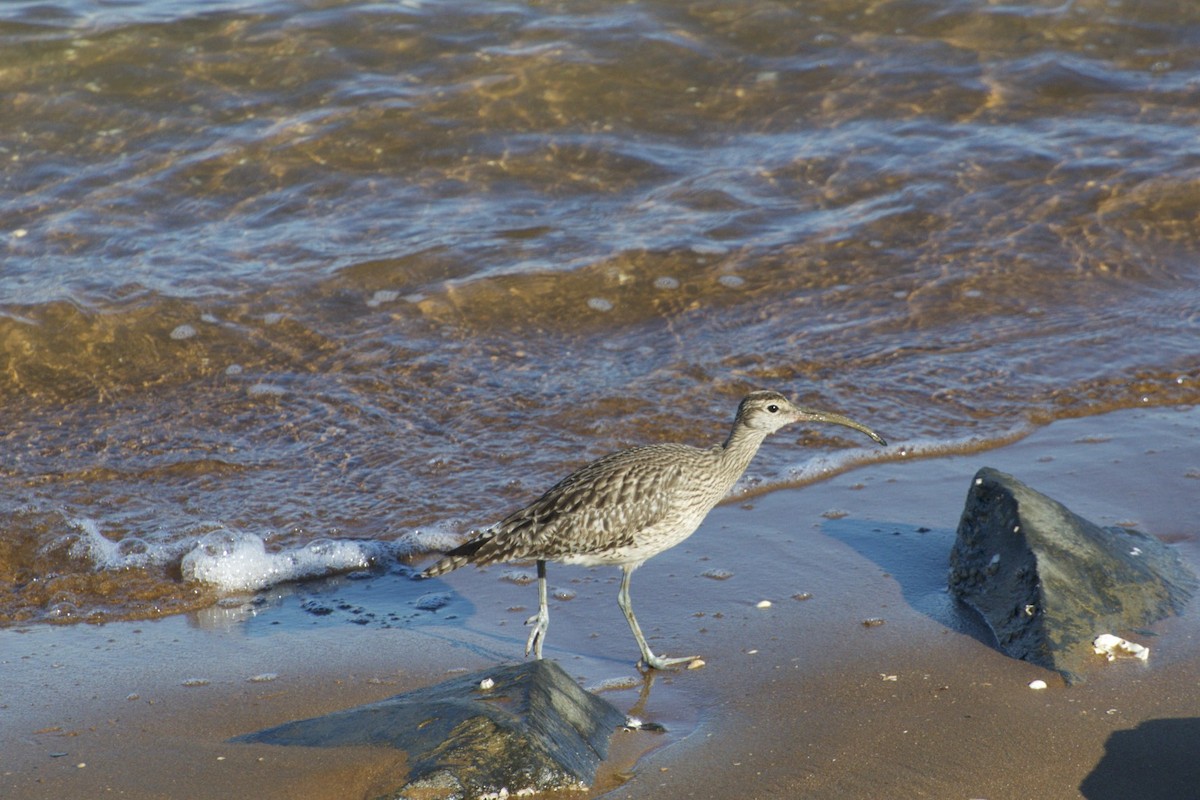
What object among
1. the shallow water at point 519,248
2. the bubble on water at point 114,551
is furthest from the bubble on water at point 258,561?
the bubble on water at point 114,551

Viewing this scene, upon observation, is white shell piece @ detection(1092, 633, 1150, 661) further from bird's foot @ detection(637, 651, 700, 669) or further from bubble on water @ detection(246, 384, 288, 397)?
bubble on water @ detection(246, 384, 288, 397)

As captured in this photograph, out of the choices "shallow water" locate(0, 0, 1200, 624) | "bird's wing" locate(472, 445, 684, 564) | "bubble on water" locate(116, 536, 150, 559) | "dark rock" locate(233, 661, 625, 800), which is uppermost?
"dark rock" locate(233, 661, 625, 800)

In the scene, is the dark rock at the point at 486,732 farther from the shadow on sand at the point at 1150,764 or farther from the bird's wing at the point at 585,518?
the shadow on sand at the point at 1150,764

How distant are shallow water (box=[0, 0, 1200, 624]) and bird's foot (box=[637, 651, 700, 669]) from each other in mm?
1740

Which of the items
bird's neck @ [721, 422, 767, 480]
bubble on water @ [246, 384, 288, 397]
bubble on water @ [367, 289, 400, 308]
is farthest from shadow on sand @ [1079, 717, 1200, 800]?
bubble on water @ [367, 289, 400, 308]

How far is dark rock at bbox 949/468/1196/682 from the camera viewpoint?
495cm

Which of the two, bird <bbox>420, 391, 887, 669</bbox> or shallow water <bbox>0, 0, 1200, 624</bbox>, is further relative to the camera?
shallow water <bbox>0, 0, 1200, 624</bbox>

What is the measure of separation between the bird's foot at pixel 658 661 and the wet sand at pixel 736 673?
0.06 meters

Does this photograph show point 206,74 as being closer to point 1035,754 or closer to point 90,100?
point 90,100

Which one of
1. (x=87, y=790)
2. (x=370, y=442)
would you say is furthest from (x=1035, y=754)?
(x=370, y=442)

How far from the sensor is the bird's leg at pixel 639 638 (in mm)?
5164

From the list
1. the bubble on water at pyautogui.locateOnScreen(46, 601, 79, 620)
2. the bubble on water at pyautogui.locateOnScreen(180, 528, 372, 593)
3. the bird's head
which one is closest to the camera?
the bubble on water at pyautogui.locateOnScreen(46, 601, 79, 620)

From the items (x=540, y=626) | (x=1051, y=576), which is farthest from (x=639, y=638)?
(x=1051, y=576)

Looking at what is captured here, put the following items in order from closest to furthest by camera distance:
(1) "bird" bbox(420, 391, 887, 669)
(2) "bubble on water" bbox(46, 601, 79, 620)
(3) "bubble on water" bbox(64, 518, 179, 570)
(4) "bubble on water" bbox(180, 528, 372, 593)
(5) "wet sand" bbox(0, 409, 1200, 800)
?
(5) "wet sand" bbox(0, 409, 1200, 800) < (1) "bird" bbox(420, 391, 887, 669) < (2) "bubble on water" bbox(46, 601, 79, 620) < (4) "bubble on water" bbox(180, 528, 372, 593) < (3) "bubble on water" bbox(64, 518, 179, 570)
